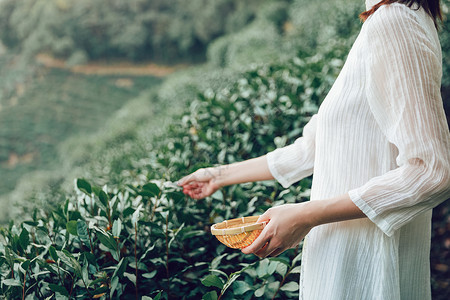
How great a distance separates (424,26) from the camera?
0.91 meters

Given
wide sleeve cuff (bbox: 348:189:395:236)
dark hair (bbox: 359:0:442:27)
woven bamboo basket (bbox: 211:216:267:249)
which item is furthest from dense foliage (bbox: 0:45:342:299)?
dark hair (bbox: 359:0:442:27)

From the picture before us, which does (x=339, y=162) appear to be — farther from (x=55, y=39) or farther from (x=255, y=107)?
(x=55, y=39)

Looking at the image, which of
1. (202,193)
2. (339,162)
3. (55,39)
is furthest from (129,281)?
(55,39)

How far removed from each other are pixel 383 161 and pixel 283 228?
0.28 meters

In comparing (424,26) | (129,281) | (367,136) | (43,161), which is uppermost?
(424,26)

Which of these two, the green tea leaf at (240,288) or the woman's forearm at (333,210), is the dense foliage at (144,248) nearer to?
the green tea leaf at (240,288)

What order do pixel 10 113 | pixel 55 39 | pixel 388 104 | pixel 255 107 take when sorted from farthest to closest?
1. pixel 55 39
2. pixel 10 113
3. pixel 255 107
4. pixel 388 104

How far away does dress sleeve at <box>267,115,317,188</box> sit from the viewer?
1.23 m

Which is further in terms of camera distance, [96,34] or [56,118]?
[96,34]

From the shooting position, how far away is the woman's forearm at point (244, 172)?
130cm

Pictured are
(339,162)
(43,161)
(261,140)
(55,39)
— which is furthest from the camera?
(55,39)

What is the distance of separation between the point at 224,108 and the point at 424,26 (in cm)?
159

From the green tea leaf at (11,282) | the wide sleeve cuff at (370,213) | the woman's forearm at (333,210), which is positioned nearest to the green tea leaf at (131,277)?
the green tea leaf at (11,282)

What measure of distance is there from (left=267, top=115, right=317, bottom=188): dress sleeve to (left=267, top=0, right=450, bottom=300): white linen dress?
0.18 metres
